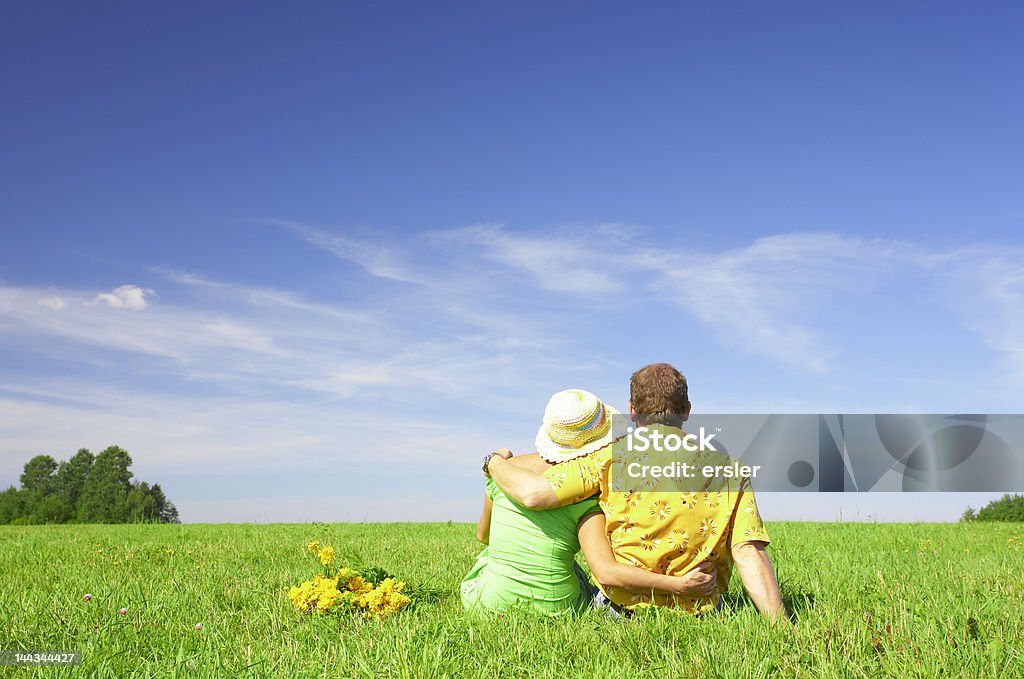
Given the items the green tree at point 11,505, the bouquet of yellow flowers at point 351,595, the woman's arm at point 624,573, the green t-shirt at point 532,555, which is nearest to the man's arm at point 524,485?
the green t-shirt at point 532,555

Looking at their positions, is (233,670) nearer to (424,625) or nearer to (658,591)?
(424,625)

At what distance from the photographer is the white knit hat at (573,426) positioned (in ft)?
16.5

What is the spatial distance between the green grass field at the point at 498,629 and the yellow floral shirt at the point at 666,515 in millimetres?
441

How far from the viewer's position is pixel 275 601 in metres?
6.99

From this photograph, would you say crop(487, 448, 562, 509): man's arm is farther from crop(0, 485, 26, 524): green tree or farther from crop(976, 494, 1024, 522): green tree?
crop(0, 485, 26, 524): green tree

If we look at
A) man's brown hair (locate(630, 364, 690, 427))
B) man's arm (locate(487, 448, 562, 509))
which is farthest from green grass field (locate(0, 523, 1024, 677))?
man's brown hair (locate(630, 364, 690, 427))

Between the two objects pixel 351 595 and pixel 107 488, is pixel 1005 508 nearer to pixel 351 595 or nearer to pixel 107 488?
pixel 351 595

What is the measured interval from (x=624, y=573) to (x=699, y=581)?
54 centimetres

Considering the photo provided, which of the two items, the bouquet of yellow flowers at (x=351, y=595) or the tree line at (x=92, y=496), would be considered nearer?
the bouquet of yellow flowers at (x=351, y=595)

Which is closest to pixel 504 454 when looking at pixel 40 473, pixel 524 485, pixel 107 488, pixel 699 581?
pixel 524 485

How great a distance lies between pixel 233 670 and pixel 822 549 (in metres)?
9.15

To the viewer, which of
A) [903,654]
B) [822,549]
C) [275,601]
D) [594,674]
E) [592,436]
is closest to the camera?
[594,674]

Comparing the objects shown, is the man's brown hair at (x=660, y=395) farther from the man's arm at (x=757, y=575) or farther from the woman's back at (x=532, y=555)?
the man's arm at (x=757, y=575)

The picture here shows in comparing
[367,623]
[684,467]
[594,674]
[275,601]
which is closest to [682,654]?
[594,674]
